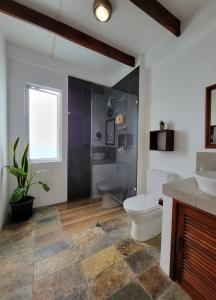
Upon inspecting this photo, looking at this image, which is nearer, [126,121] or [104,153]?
[126,121]

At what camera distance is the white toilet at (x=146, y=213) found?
166 cm

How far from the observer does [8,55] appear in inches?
84.0

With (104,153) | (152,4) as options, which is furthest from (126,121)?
(152,4)

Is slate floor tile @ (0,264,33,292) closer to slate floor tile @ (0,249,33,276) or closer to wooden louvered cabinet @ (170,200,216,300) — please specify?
slate floor tile @ (0,249,33,276)

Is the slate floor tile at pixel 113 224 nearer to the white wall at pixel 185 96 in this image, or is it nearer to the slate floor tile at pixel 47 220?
the slate floor tile at pixel 47 220

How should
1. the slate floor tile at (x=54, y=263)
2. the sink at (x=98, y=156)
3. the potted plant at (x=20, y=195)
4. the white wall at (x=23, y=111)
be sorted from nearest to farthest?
the slate floor tile at (x=54, y=263)
the potted plant at (x=20, y=195)
the white wall at (x=23, y=111)
the sink at (x=98, y=156)

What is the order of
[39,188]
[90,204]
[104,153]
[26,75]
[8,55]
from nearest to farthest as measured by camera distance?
1. [8,55]
2. [26,75]
3. [39,188]
4. [90,204]
5. [104,153]

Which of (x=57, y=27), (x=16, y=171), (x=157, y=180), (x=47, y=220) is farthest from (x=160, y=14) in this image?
(x=47, y=220)

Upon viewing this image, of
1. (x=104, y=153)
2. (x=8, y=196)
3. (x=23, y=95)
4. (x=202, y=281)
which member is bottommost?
(x=202, y=281)

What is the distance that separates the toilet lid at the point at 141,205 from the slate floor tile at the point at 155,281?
52 cm

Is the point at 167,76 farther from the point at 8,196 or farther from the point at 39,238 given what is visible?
the point at 8,196

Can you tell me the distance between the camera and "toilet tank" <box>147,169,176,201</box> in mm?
1885

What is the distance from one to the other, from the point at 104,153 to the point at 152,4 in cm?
243

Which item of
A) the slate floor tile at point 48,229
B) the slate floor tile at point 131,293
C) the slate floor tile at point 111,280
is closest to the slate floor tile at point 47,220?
the slate floor tile at point 48,229
